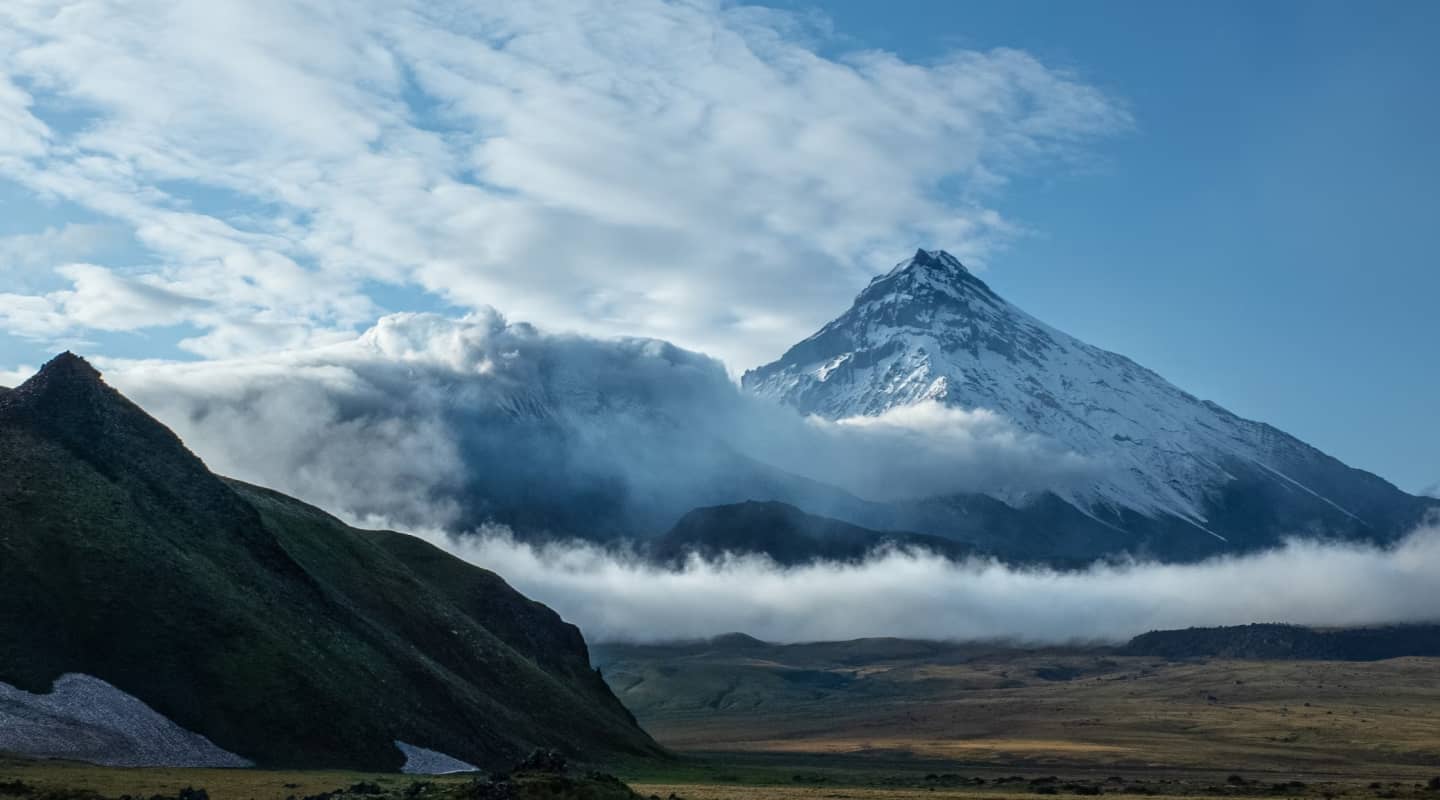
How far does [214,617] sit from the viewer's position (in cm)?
13788

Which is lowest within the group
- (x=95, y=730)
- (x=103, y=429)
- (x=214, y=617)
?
(x=95, y=730)

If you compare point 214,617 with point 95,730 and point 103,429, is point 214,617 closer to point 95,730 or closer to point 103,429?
point 95,730

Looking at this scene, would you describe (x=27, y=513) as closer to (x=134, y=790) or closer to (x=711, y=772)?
(x=134, y=790)

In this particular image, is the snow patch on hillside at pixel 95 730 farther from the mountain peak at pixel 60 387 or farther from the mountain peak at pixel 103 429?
the mountain peak at pixel 60 387

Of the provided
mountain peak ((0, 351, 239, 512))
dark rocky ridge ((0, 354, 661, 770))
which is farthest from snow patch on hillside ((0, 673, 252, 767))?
mountain peak ((0, 351, 239, 512))

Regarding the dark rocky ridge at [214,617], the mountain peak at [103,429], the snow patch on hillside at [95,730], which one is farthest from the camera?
the mountain peak at [103,429]

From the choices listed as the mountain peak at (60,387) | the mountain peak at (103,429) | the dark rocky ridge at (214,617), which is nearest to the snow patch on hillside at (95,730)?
the dark rocky ridge at (214,617)

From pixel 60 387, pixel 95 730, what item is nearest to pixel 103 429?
pixel 60 387

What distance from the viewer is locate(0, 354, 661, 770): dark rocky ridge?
126 meters

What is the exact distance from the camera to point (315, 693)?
135500 mm

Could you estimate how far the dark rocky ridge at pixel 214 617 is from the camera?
126 meters

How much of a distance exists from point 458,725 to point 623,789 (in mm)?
71685

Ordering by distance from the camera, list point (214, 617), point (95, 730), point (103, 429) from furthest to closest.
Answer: point (103, 429) → point (214, 617) → point (95, 730)

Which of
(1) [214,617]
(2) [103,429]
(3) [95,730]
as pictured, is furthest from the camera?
(2) [103,429]
